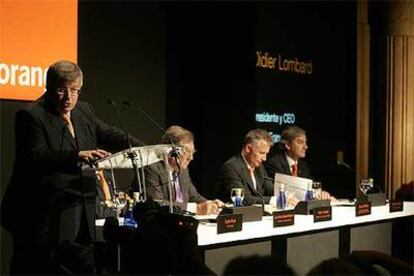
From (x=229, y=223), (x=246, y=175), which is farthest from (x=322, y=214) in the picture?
(x=246, y=175)

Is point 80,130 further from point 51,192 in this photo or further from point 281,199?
point 281,199

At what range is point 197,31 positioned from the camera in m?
6.84

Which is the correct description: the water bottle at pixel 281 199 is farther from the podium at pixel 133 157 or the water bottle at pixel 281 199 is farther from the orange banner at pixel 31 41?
the orange banner at pixel 31 41

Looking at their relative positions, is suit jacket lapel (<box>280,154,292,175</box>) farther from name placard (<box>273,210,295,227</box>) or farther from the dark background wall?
name placard (<box>273,210,295,227</box>)

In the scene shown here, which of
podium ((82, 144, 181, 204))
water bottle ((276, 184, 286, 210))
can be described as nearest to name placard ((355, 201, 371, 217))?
water bottle ((276, 184, 286, 210))

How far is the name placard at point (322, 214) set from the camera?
4055 mm

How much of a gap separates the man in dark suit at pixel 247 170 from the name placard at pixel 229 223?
57.5 inches

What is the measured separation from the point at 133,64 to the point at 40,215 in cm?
302

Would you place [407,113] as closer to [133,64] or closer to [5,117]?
[133,64]

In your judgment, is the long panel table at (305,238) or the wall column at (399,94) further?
the wall column at (399,94)

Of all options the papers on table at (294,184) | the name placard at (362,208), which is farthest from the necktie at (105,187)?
the name placard at (362,208)

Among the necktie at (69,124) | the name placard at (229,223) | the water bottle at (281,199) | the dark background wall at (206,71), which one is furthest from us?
the dark background wall at (206,71)

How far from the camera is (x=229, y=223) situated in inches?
136

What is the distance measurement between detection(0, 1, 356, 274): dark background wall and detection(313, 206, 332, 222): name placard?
1916 millimetres
